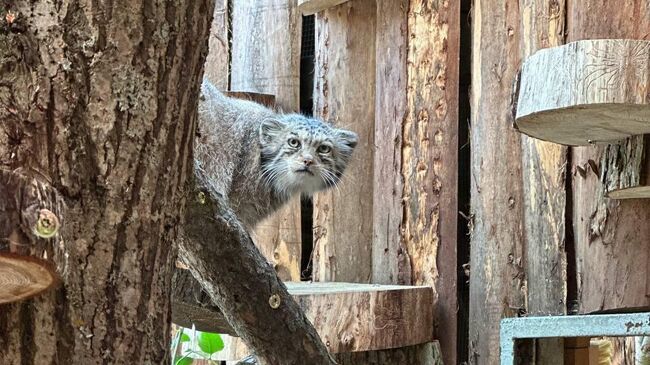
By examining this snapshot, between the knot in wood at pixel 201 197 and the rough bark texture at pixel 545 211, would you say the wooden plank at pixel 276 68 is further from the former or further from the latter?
the knot in wood at pixel 201 197

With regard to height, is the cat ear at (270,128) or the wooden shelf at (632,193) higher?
the cat ear at (270,128)

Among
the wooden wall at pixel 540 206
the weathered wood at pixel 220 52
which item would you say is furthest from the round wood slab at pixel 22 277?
the weathered wood at pixel 220 52

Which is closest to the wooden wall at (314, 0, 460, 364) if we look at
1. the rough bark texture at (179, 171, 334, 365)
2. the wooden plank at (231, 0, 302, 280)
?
the wooden plank at (231, 0, 302, 280)

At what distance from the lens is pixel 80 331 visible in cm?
159

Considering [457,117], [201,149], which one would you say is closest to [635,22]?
[457,117]

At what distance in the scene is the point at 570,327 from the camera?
2.99 metres

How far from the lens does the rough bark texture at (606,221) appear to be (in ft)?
10.0

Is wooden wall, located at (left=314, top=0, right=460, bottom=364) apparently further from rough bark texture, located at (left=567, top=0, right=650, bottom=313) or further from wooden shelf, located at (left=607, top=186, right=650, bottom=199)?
wooden shelf, located at (left=607, top=186, right=650, bottom=199)

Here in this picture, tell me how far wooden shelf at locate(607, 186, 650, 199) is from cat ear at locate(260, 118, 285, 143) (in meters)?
1.99

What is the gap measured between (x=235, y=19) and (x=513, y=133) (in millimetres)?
2075

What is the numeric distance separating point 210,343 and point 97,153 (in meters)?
2.87

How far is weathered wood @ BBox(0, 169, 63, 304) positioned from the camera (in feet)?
4.46

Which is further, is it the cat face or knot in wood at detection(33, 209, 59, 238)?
the cat face

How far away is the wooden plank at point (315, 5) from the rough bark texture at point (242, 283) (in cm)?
223
